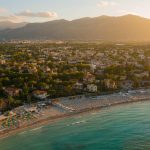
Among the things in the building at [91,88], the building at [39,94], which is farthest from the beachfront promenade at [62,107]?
the building at [91,88]

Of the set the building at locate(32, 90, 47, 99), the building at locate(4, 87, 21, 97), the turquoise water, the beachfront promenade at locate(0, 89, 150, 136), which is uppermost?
the building at locate(4, 87, 21, 97)

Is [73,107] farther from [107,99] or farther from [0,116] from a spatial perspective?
[0,116]

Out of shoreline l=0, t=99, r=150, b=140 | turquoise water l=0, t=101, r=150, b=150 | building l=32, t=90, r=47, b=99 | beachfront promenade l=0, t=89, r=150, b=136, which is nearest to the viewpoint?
turquoise water l=0, t=101, r=150, b=150

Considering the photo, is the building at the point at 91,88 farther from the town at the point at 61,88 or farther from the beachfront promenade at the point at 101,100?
the beachfront promenade at the point at 101,100

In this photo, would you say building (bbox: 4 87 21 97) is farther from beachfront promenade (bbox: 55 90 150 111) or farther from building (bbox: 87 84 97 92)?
building (bbox: 87 84 97 92)

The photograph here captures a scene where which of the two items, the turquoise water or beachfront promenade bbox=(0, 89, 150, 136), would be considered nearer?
the turquoise water

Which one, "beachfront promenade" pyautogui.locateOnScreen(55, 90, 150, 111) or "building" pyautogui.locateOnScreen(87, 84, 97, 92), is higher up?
"building" pyautogui.locateOnScreen(87, 84, 97, 92)

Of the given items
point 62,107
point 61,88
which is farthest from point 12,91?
point 62,107

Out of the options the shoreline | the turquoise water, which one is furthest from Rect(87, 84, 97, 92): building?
the turquoise water
